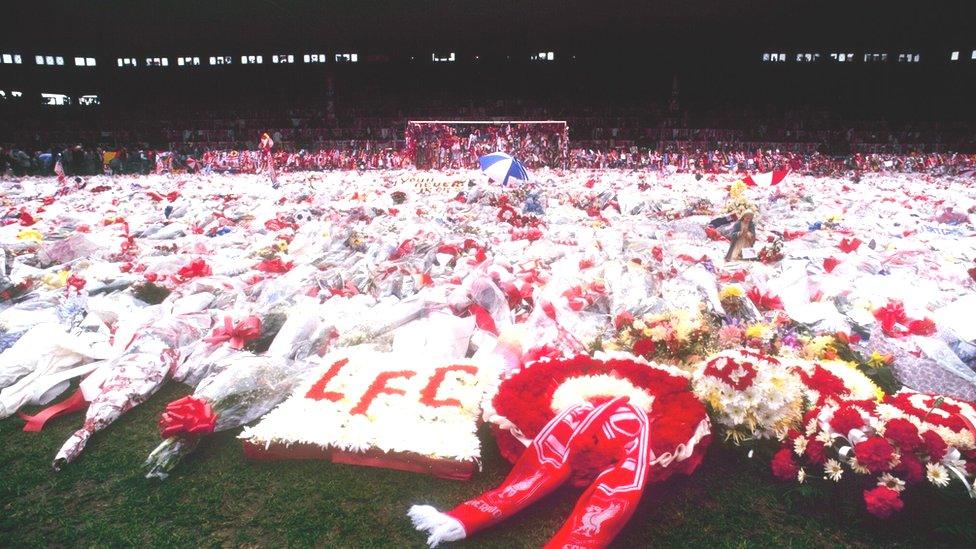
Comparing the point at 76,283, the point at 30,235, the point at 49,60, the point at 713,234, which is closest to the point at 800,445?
the point at 713,234

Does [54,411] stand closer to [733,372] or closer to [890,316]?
[733,372]

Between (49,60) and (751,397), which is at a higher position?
(49,60)

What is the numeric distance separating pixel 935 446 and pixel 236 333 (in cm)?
388

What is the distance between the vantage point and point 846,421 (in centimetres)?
222

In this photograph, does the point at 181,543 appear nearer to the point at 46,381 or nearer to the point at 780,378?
the point at 46,381

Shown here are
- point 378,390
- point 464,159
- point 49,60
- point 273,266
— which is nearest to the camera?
point 378,390

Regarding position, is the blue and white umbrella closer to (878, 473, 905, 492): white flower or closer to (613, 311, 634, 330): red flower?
(613, 311, 634, 330): red flower

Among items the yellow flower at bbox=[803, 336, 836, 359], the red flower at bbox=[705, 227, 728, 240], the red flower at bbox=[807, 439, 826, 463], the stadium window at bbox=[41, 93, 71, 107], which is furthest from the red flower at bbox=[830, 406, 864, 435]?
the stadium window at bbox=[41, 93, 71, 107]

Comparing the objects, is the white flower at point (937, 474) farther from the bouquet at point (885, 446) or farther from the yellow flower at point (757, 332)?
the yellow flower at point (757, 332)

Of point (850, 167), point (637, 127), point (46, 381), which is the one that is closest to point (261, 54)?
point (637, 127)

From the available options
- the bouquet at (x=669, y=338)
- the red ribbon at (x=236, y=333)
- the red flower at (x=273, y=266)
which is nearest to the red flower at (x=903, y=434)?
the bouquet at (x=669, y=338)

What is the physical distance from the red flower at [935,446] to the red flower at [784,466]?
1.56 feet

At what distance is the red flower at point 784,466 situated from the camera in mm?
2230

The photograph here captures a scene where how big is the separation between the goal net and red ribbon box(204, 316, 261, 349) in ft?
52.6
